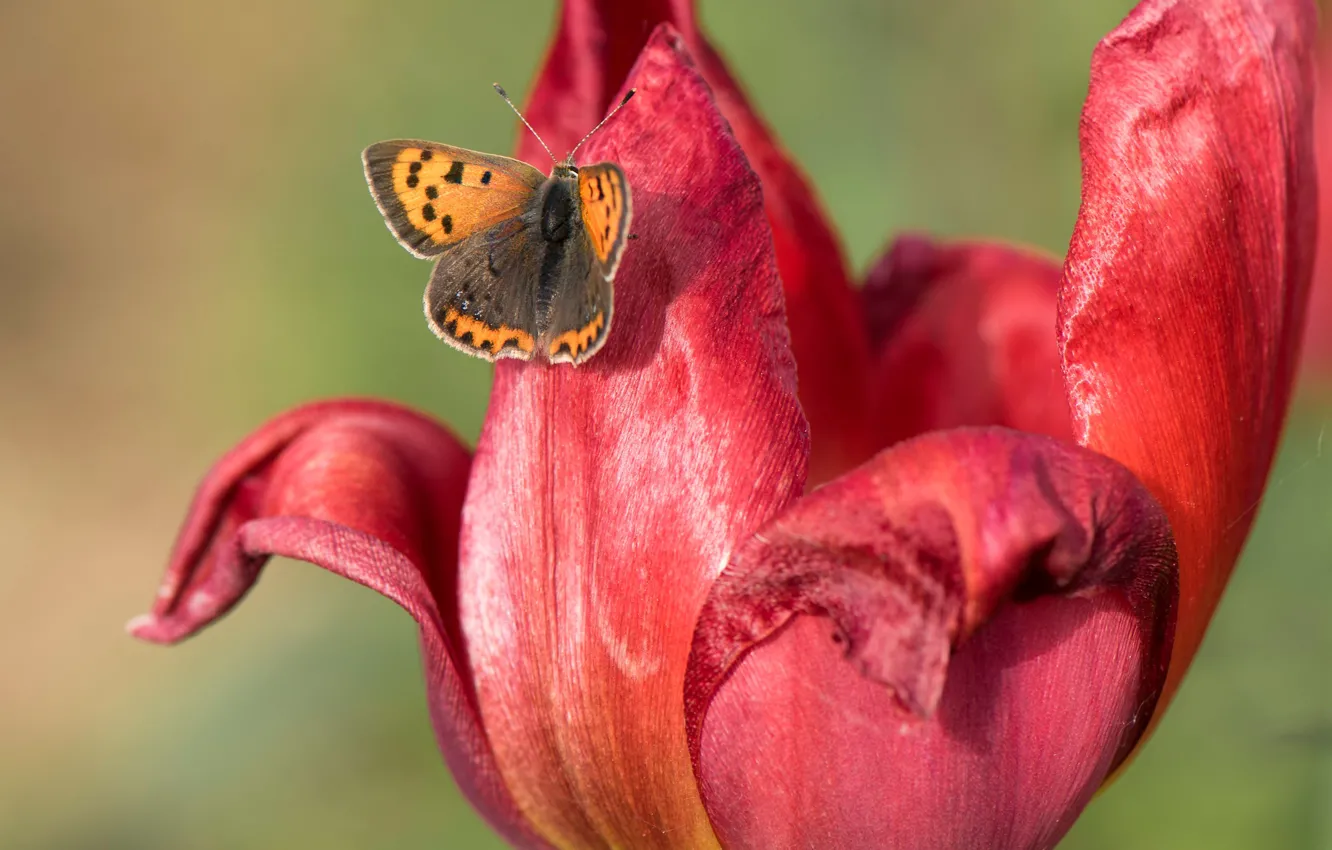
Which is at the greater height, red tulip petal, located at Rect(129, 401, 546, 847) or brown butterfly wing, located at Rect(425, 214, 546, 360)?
brown butterfly wing, located at Rect(425, 214, 546, 360)

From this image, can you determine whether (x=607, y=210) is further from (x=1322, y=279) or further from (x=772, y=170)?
(x=1322, y=279)

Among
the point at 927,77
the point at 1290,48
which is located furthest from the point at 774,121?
the point at 1290,48

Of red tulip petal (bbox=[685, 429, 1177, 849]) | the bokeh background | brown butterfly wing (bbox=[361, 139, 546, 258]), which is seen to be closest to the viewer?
red tulip petal (bbox=[685, 429, 1177, 849])

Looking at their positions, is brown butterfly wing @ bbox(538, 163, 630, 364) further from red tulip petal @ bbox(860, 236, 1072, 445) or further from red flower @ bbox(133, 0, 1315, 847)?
red tulip petal @ bbox(860, 236, 1072, 445)

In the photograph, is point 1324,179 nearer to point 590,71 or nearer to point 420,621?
point 590,71

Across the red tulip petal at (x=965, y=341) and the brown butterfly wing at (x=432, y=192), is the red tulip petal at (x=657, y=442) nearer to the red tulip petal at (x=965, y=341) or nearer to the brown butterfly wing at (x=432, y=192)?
the brown butterfly wing at (x=432, y=192)

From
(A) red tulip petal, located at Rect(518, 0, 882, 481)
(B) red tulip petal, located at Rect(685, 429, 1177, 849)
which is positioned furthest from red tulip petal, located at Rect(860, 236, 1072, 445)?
(B) red tulip petal, located at Rect(685, 429, 1177, 849)

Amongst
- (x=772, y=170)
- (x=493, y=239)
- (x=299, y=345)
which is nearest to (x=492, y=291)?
(x=493, y=239)

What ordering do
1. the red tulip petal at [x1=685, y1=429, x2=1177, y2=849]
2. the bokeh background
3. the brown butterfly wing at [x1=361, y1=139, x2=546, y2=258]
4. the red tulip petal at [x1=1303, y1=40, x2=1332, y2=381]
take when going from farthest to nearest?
the bokeh background, the red tulip petal at [x1=1303, y1=40, x2=1332, y2=381], the brown butterfly wing at [x1=361, y1=139, x2=546, y2=258], the red tulip petal at [x1=685, y1=429, x2=1177, y2=849]
